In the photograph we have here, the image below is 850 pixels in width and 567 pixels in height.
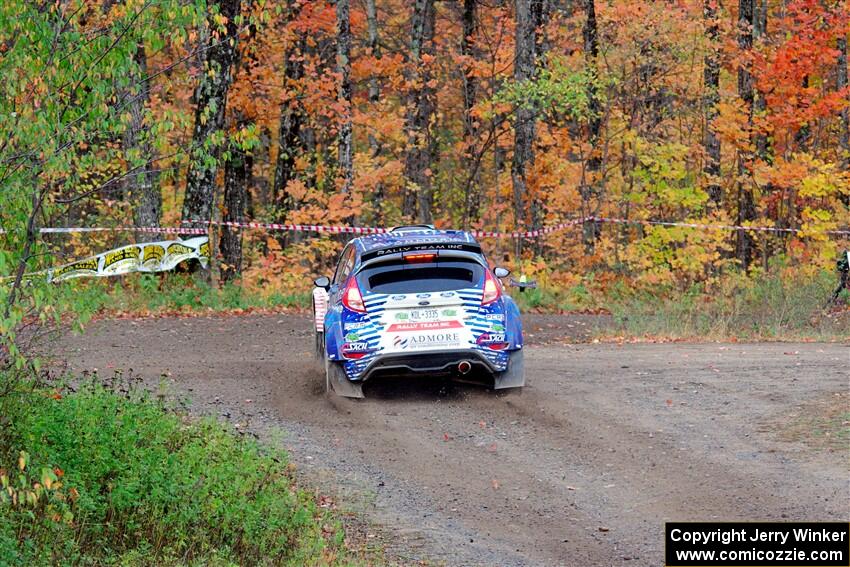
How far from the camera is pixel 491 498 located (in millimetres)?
10781

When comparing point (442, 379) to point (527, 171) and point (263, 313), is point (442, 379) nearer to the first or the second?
point (263, 313)

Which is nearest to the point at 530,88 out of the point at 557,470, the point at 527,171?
the point at 527,171

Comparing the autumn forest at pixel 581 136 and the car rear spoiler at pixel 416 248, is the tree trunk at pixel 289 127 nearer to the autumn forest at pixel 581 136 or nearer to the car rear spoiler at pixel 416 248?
the autumn forest at pixel 581 136

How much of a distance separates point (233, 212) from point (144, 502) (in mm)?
23481

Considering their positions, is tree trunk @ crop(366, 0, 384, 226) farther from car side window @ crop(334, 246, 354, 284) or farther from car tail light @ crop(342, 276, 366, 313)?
car tail light @ crop(342, 276, 366, 313)

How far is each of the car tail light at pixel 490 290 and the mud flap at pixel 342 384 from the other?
70.6 inches

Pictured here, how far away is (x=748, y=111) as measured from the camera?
32906 mm

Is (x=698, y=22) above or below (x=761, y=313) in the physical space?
above

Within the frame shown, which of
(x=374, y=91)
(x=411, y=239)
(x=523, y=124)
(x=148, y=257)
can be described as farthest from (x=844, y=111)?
(x=411, y=239)

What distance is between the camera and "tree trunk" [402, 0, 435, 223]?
34375 millimetres

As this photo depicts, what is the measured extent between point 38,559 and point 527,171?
24489 millimetres

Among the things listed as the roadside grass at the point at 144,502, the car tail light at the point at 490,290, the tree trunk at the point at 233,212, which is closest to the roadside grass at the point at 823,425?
the car tail light at the point at 490,290

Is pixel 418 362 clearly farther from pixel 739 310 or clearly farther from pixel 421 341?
pixel 739 310

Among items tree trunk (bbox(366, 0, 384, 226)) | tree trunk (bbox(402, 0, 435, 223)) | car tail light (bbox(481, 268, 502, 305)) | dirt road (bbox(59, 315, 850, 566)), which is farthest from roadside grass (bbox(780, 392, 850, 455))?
tree trunk (bbox(366, 0, 384, 226))
